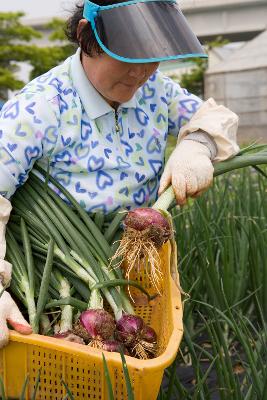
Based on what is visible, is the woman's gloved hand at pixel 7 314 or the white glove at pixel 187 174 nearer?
the woman's gloved hand at pixel 7 314

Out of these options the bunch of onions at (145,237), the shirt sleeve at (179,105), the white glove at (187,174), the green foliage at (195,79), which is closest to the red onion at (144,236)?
the bunch of onions at (145,237)

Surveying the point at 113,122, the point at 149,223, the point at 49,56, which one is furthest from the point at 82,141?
the point at 49,56

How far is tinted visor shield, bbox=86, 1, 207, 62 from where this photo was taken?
1490 millimetres

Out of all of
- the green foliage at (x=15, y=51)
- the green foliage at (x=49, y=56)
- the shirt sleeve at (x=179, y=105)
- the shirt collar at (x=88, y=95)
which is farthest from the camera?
the green foliage at (x=49, y=56)

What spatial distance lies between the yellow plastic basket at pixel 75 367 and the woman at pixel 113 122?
0.21 m

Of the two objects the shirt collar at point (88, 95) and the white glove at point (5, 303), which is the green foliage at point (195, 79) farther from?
the white glove at point (5, 303)

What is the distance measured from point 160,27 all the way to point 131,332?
0.62 metres

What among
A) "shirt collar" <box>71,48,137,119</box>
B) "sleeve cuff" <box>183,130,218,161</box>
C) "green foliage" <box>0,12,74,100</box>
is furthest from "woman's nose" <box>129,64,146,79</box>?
"green foliage" <box>0,12,74,100</box>

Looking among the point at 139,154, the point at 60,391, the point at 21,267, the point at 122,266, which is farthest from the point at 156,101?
the point at 60,391

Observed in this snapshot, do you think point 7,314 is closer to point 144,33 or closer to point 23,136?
point 23,136

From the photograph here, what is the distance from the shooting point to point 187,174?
5.22 ft

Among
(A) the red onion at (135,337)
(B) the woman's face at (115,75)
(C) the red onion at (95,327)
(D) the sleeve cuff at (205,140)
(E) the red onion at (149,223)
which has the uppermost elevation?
(B) the woman's face at (115,75)

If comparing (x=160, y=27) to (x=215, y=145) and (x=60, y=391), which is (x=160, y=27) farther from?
(x=60, y=391)

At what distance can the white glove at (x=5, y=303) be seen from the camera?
124cm
